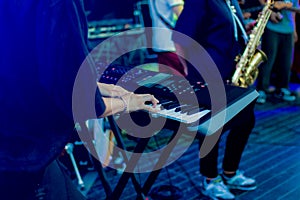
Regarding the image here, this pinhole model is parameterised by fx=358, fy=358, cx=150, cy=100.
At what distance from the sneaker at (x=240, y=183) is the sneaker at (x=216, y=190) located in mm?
148

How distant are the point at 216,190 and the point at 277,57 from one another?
11.7 ft

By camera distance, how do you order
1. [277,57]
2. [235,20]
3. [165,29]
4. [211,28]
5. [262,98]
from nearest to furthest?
[211,28] < [235,20] < [165,29] < [262,98] < [277,57]

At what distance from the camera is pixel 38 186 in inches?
61.5

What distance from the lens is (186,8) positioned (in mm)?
2760

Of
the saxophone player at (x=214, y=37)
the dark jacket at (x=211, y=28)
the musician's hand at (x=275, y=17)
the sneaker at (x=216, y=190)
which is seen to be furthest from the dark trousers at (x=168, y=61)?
the musician's hand at (x=275, y=17)

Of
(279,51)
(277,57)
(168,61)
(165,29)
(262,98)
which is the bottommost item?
(262,98)

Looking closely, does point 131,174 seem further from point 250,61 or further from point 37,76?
point 250,61

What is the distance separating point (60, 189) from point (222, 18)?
1730 millimetres

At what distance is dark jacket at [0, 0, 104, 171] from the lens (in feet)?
3.99

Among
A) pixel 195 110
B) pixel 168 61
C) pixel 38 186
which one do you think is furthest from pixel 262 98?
pixel 38 186

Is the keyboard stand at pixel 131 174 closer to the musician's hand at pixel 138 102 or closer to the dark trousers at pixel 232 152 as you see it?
the dark trousers at pixel 232 152

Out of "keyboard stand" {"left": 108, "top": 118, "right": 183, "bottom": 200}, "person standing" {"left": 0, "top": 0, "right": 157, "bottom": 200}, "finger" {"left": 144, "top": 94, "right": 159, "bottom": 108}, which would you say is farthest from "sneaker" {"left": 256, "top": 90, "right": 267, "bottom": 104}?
"person standing" {"left": 0, "top": 0, "right": 157, "bottom": 200}

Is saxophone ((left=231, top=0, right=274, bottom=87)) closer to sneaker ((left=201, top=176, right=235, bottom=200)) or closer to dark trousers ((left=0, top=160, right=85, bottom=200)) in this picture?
sneaker ((left=201, top=176, right=235, bottom=200))

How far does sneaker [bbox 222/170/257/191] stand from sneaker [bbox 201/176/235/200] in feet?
0.48
